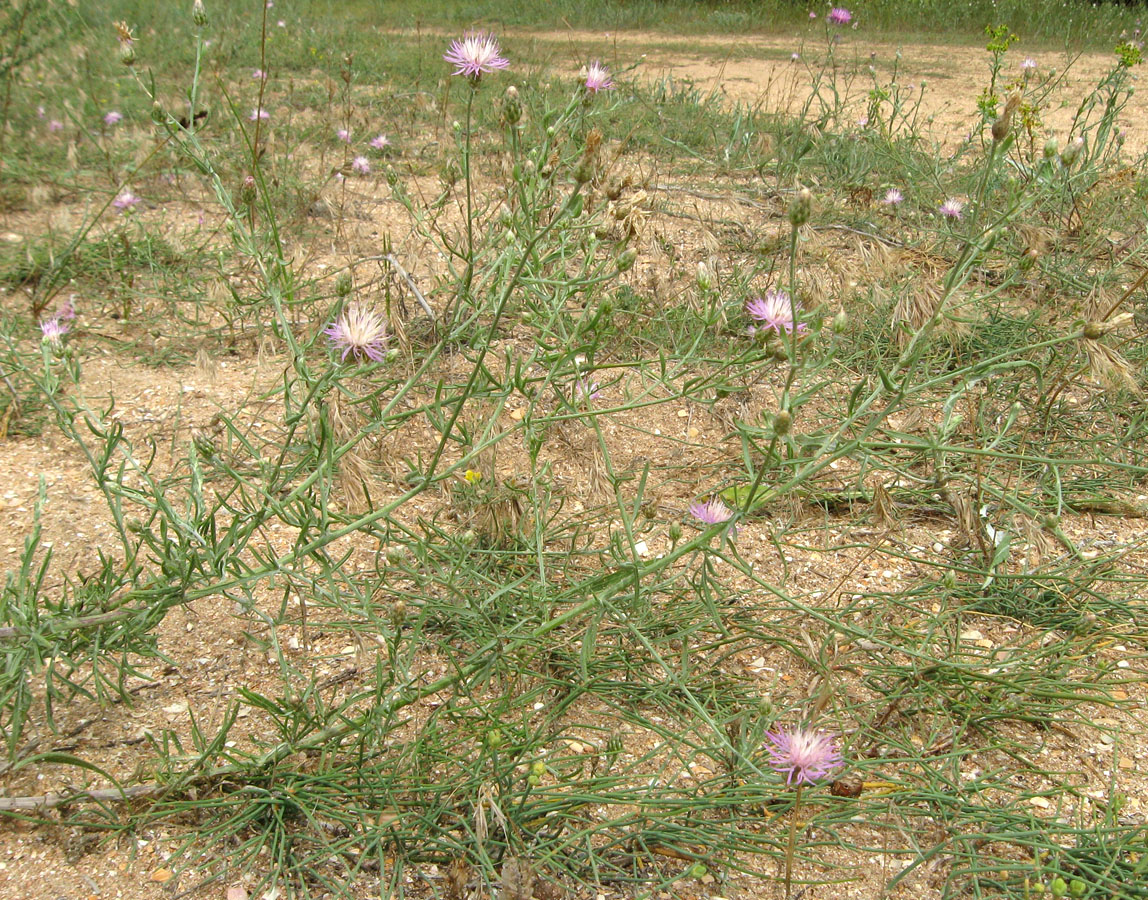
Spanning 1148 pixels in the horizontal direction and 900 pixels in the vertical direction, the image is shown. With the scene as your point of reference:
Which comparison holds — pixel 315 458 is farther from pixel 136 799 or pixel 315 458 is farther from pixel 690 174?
pixel 690 174

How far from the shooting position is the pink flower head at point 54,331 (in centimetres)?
182

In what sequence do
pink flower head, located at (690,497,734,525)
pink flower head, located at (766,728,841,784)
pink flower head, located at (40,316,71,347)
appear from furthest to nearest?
pink flower head, located at (690,497,734,525), pink flower head, located at (40,316,71,347), pink flower head, located at (766,728,841,784)

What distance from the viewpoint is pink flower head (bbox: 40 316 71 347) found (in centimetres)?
182

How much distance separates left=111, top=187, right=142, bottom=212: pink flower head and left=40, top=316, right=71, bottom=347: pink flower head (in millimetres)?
740

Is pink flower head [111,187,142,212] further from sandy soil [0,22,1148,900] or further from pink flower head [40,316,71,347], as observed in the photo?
pink flower head [40,316,71,347]

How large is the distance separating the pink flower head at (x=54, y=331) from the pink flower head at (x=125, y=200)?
740 millimetres

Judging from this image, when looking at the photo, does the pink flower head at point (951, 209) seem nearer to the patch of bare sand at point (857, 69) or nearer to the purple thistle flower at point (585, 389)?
the purple thistle flower at point (585, 389)

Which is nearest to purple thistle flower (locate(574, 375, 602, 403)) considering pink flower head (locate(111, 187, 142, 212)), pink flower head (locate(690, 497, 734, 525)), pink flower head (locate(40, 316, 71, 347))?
pink flower head (locate(690, 497, 734, 525))

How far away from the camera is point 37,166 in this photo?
3.89m

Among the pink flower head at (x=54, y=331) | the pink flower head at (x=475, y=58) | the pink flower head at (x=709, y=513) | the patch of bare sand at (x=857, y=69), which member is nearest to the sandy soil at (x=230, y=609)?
the pink flower head at (x=54, y=331)

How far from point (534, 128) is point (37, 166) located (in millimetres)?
2294

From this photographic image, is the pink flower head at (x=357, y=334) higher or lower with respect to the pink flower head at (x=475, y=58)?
lower

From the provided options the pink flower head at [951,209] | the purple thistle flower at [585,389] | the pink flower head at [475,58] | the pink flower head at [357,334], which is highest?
the pink flower head at [475,58]

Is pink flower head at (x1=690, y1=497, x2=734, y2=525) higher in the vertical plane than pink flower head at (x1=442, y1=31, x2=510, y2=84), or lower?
lower
